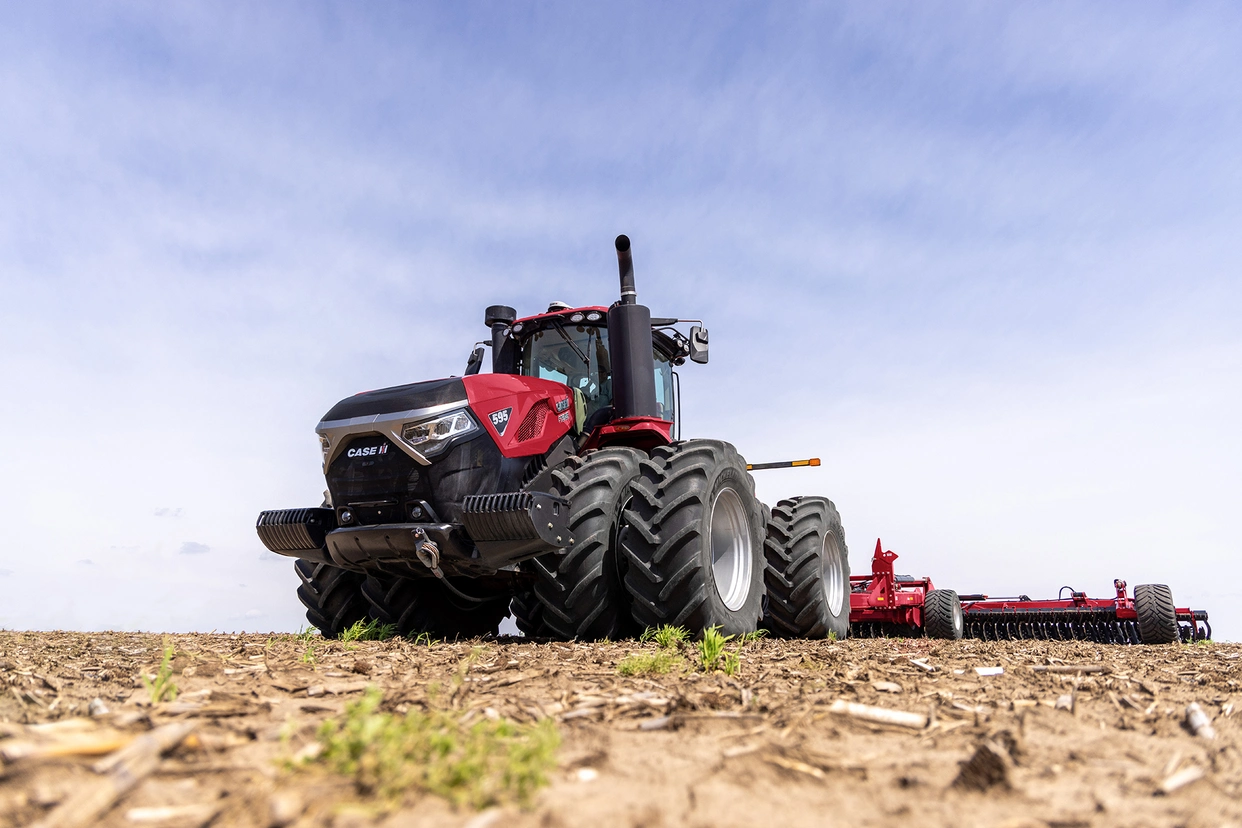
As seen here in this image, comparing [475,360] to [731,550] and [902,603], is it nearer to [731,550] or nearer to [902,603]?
[731,550]

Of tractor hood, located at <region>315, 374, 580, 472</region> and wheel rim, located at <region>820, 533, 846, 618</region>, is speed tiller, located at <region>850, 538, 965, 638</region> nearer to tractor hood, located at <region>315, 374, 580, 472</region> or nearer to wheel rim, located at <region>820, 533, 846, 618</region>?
wheel rim, located at <region>820, 533, 846, 618</region>

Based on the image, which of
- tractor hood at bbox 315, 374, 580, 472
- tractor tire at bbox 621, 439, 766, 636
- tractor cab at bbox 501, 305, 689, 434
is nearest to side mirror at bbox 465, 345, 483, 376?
tractor cab at bbox 501, 305, 689, 434

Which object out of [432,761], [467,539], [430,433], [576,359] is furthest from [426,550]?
[432,761]

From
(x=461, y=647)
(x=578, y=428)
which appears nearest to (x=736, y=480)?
(x=578, y=428)

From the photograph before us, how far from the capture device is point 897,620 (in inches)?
474

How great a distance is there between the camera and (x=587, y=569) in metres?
5.87

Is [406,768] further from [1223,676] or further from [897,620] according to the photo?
[897,620]

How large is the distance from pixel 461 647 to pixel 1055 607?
10.1 meters

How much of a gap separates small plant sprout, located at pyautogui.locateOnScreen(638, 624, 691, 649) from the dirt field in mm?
980

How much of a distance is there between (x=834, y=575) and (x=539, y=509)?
17.0ft

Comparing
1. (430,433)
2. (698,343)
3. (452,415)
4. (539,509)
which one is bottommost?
(539,509)

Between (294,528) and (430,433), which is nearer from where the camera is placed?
(430,433)

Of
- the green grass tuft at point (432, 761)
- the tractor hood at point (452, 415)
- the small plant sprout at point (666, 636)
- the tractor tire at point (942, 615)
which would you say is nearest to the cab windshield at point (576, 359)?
the tractor hood at point (452, 415)

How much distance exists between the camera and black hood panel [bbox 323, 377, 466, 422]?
6.12 meters
